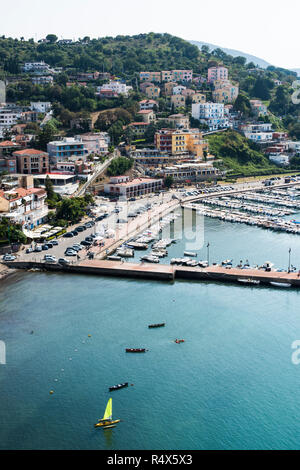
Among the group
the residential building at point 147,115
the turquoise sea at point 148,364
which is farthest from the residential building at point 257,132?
the turquoise sea at point 148,364

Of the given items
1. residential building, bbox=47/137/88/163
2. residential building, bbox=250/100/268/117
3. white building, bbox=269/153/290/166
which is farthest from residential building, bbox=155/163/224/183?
residential building, bbox=250/100/268/117

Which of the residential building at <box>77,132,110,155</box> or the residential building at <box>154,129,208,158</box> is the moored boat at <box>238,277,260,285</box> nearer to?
the residential building at <box>77,132,110,155</box>

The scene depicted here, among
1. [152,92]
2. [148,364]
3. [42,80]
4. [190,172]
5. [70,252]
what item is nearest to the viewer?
[148,364]

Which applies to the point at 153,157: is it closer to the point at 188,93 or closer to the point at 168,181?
the point at 168,181

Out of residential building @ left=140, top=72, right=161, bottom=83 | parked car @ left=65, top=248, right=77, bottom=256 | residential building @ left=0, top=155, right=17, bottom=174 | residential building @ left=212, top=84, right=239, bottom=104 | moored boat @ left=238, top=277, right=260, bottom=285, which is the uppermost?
residential building @ left=140, top=72, right=161, bottom=83

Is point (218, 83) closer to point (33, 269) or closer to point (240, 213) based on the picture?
point (240, 213)

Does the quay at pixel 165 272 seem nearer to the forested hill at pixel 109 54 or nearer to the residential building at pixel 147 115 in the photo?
the residential building at pixel 147 115

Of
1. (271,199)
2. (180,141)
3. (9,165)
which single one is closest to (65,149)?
(9,165)
